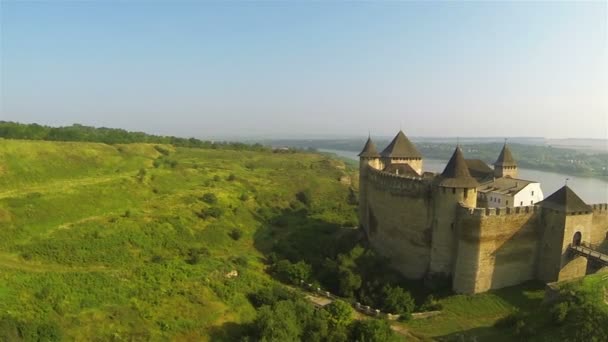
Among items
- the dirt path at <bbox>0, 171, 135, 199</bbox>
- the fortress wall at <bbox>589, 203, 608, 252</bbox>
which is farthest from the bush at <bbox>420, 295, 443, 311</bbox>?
the dirt path at <bbox>0, 171, 135, 199</bbox>

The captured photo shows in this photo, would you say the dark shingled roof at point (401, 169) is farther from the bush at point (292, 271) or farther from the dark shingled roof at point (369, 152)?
the bush at point (292, 271)

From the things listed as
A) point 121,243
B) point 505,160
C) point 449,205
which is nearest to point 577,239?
point 449,205

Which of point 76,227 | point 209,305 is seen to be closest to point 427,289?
point 209,305

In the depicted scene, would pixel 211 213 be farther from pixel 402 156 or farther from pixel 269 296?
pixel 402 156

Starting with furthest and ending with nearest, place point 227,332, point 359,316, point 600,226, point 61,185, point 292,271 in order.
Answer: point 61,185 < point 292,271 < point 600,226 < point 359,316 < point 227,332

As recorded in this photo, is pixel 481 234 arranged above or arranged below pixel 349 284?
above

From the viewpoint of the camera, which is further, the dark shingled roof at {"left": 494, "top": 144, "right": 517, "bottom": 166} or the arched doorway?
the dark shingled roof at {"left": 494, "top": 144, "right": 517, "bottom": 166}

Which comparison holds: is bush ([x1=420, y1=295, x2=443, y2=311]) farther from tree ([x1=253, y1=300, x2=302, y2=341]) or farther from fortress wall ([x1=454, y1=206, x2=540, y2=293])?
tree ([x1=253, y1=300, x2=302, y2=341])
